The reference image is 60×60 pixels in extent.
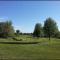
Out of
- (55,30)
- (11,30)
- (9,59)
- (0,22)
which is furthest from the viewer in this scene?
(0,22)

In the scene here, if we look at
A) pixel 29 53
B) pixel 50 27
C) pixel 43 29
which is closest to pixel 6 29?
pixel 43 29

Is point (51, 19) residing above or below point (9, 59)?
above

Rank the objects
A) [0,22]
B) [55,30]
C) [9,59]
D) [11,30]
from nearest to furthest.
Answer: [9,59], [55,30], [11,30], [0,22]

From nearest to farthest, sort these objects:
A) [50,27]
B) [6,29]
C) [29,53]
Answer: [29,53] < [50,27] < [6,29]

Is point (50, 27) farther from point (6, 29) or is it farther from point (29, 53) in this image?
point (29, 53)

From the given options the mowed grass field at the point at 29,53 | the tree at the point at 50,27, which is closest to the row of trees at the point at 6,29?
the tree at the point at 50,27

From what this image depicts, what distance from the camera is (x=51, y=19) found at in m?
81.1

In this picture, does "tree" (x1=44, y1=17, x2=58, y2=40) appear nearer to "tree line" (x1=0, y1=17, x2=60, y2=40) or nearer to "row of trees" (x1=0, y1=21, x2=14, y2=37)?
"tree line" (x1=0, y1=17, x2=60, y2=40)

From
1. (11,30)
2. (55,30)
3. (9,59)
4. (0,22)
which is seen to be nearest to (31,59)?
(9,59)

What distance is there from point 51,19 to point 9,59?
64292mm

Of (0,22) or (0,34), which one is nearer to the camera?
(0,34)

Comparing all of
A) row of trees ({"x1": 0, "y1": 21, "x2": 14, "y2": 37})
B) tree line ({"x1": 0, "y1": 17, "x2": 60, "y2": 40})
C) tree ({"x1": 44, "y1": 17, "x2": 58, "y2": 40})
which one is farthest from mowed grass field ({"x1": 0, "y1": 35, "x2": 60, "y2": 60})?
row of trees ({"x1": 0, "y1": 21, "x2": 14, "y2": 37})

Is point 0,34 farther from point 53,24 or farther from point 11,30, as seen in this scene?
point 53,24

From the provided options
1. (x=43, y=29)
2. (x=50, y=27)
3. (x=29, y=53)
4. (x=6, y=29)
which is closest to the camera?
(x=29, y=53)
